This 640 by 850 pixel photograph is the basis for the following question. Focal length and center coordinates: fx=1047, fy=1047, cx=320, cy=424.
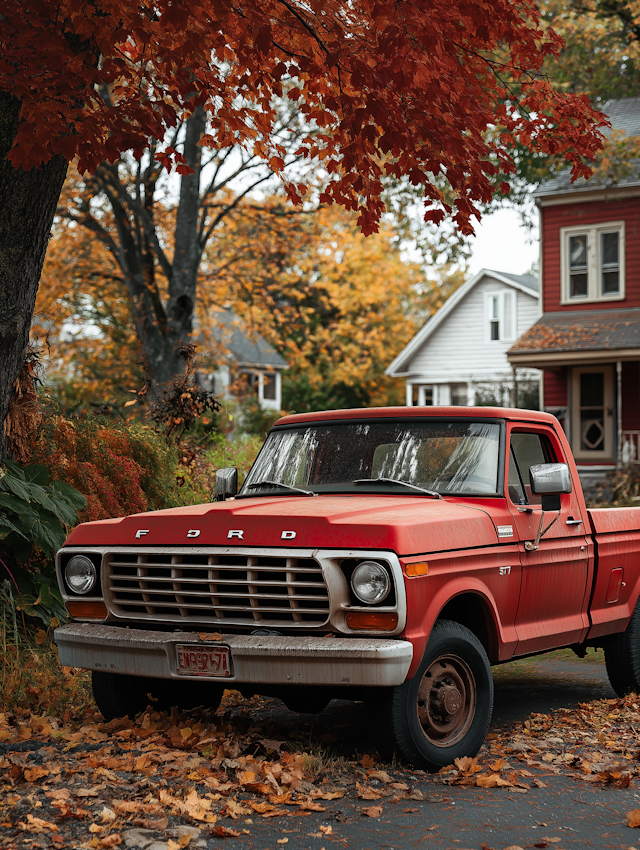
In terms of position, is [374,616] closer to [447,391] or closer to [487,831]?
[487,831]

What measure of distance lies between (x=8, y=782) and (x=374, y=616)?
1855 millimetres

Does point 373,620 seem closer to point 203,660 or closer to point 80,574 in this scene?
point 203,660

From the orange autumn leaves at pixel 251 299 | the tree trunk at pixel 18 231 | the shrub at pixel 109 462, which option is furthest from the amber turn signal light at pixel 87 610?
the orange autumn leaves at pixel 251 299

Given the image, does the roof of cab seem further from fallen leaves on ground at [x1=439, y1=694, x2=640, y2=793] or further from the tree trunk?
the tree trunk

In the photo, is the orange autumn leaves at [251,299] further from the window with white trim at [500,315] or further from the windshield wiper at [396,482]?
the windshield wiper at [396,482]

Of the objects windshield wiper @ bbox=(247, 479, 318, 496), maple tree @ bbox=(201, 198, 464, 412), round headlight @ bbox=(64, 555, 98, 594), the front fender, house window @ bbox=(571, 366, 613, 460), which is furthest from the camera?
maple tree @ bbox=(201, 198, 464, 412)

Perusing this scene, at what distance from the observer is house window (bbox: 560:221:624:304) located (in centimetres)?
2417

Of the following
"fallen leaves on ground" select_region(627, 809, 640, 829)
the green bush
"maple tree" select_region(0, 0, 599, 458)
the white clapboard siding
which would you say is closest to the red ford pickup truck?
"fallen leaves on ground" select_region(627, 809, 640, 829)

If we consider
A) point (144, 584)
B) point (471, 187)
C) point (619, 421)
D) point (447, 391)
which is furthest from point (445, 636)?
point (447, 391)

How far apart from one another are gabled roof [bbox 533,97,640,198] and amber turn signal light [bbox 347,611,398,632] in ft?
60.9

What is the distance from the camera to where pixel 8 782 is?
15.9ft

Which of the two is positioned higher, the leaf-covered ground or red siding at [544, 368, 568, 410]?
red siding at [544, 368, 568, 410]

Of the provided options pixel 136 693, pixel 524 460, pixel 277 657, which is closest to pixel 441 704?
pixel 277 657

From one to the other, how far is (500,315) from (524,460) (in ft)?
94.5
